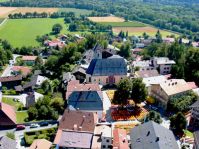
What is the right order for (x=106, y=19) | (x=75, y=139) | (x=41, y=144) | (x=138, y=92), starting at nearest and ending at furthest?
(x=75, y=139), (x=41, y=144), (x=138, y=92), (x=106, y=19)

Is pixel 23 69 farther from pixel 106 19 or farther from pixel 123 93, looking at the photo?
pixel 106 19

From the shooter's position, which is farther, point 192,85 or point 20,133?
point 192,85

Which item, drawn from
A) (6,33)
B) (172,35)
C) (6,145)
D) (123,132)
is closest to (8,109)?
(6,145)

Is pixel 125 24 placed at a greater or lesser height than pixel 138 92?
lesser

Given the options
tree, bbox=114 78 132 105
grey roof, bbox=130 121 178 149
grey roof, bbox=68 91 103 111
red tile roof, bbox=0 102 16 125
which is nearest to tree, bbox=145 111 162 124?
grey roof, bbox=130 121 178 149

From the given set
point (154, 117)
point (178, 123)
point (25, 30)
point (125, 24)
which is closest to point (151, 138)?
point (178, 123)

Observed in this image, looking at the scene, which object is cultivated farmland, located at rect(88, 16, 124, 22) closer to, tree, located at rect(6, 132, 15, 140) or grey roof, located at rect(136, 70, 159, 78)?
grey roof, located at rect(136, 70, 159, 78)

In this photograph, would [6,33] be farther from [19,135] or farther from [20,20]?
[19,135]
